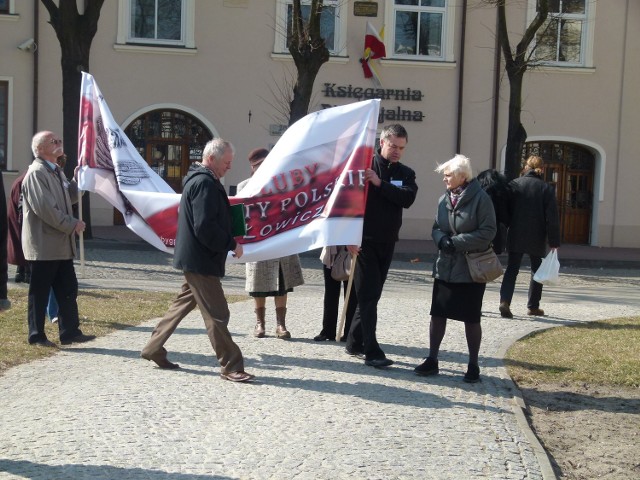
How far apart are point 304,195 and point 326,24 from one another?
17201 mm

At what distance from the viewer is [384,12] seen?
80.5 feet

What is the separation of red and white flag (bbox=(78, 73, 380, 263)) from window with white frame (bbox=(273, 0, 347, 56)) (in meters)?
16.3

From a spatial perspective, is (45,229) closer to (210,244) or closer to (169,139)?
(210,244)

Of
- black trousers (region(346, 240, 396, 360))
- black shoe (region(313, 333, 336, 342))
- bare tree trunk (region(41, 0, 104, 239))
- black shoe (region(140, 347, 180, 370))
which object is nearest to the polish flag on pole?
bare tree trunk (region(41, 0, 104, 239))

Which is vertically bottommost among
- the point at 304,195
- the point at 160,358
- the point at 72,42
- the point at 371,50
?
the point at 160,358

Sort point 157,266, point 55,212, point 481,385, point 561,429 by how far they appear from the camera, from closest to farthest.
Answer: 1. point 561,429
2. point 481,385
3. point 55,212
4. point 157,266

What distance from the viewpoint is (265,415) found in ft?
20.6

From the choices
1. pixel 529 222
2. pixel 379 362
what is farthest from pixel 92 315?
pixel 529 222

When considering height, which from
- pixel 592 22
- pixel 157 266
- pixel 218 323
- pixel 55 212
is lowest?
pixel 157 266

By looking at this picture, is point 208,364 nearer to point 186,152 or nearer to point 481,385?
point 481,385

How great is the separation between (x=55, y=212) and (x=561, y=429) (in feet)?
14.8

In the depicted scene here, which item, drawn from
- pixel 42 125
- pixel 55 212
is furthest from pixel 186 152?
pixel 55 212

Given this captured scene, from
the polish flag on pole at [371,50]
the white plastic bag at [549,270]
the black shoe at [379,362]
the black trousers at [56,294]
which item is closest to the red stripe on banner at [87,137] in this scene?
the black trousers at [56,294]

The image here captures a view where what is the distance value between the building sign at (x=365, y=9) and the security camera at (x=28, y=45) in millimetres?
7982
